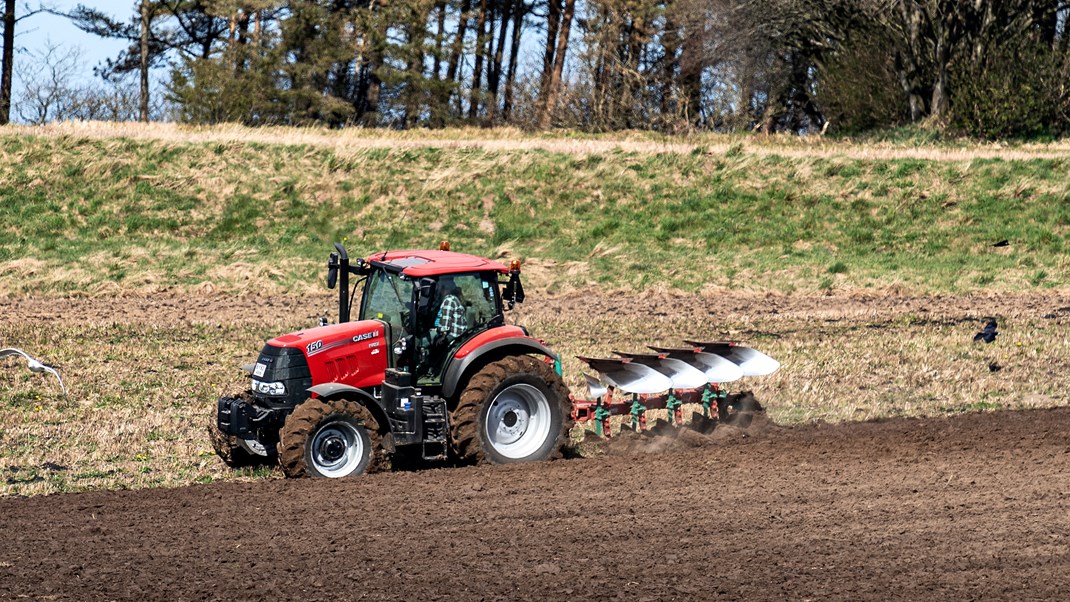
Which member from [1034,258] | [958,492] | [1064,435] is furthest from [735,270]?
[958,492]

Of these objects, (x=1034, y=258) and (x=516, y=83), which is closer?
(x=1034, y=258)

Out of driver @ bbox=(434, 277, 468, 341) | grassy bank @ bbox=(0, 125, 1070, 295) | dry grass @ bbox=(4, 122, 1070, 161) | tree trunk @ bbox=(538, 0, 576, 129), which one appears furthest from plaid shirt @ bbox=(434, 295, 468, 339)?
tree trunk @ bbox=(538, 0, 576, 129)

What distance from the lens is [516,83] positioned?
5272cm

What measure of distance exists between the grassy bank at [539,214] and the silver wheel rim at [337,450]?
14.8 meters

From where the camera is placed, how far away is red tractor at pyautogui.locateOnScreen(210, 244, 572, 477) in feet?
33.4

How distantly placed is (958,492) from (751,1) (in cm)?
3704

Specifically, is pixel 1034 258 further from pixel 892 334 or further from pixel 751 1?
pixel 751 1

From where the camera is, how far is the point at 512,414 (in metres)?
11.0

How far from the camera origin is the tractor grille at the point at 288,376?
10227 millimetres

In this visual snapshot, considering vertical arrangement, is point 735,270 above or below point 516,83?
below

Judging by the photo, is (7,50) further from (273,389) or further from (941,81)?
(273,389)

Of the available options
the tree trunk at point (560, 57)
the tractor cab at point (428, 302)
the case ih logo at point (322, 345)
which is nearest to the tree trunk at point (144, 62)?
the tree trunk at point (560, 57)

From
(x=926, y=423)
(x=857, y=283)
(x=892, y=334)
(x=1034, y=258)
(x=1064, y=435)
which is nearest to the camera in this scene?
(x=1064, y=435)

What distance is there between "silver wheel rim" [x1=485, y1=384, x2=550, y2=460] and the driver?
0.69 m
